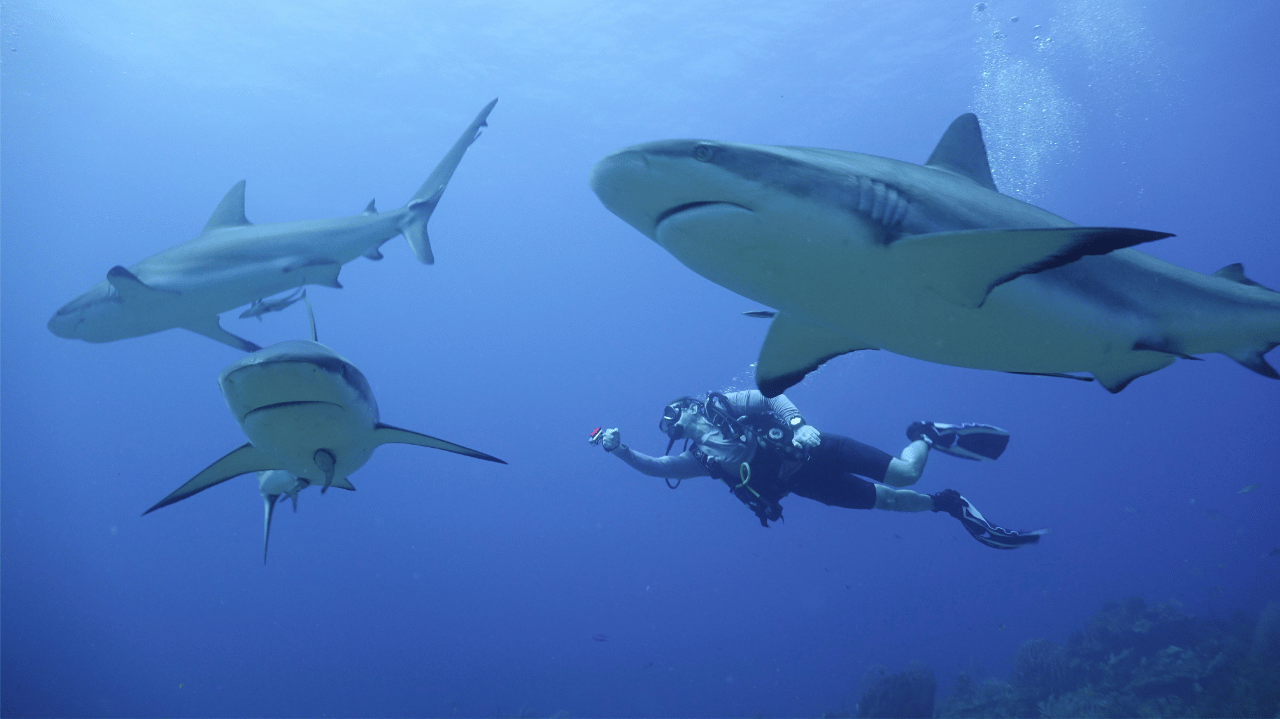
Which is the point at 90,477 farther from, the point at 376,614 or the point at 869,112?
the point at 869,112

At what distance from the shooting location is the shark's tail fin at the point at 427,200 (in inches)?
259

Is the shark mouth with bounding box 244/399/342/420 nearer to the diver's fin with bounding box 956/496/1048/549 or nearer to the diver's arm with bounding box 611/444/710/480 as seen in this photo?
the diver's arm with bounding box 611/444/710/480

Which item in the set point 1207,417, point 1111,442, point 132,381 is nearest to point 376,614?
point 132,381

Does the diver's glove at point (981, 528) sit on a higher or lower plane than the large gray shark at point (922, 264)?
lower

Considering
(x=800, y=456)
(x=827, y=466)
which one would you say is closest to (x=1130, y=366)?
(x=800, y=456)

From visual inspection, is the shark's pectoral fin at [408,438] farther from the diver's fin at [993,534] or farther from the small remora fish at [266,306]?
the diver's fin at [993,534]

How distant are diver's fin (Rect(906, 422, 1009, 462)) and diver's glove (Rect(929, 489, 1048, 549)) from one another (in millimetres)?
711

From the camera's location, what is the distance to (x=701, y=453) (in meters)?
7.82

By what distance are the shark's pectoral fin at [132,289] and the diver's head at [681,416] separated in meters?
5.81

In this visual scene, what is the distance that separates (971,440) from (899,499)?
123 centimetres

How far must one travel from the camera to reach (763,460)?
729cm

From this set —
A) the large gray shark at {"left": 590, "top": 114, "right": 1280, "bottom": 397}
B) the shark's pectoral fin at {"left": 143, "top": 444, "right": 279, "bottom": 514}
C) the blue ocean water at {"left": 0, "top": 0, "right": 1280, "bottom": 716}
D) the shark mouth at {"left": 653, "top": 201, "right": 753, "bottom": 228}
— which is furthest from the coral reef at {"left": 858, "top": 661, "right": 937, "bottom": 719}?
the shark mouth at {"left": 653, "top": 201, "right": 753, "bottom": 228}

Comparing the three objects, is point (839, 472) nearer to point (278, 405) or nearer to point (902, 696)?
point (278, 405)

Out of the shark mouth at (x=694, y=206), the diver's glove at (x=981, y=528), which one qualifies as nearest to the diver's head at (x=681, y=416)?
the diver's glove at (x=981, y=528)
